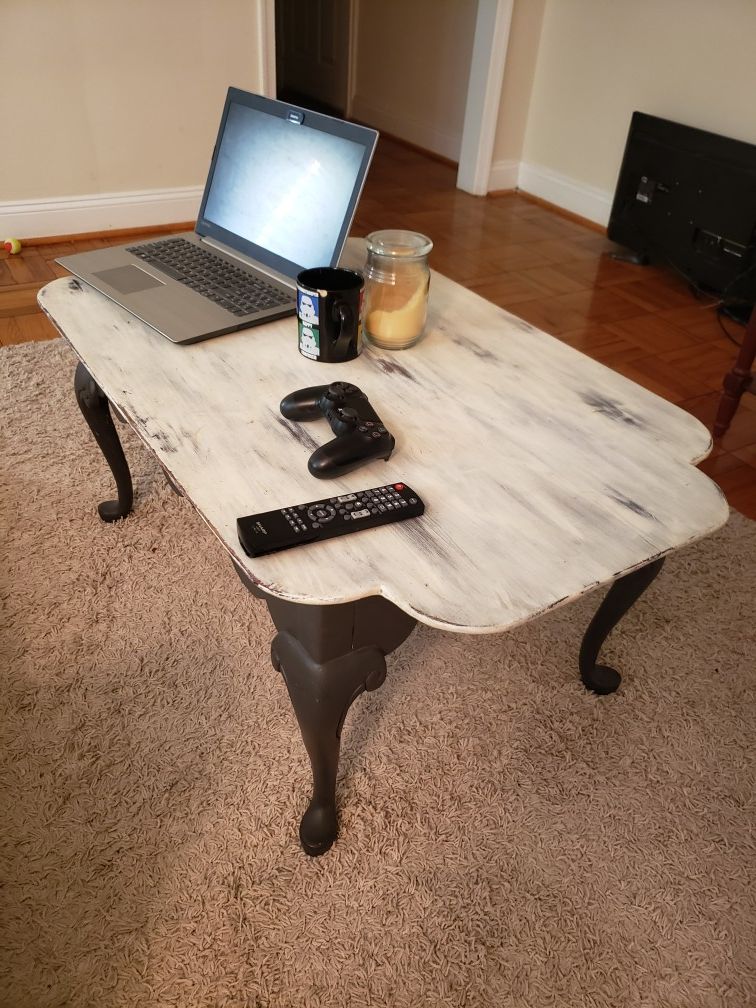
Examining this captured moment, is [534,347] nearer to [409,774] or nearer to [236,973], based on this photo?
[409,774]

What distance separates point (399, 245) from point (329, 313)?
0.14 meters

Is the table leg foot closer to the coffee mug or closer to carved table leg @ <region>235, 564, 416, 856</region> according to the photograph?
carved table leg @ <region>235, 564, 416, 856</region>

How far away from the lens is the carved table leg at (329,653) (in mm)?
739

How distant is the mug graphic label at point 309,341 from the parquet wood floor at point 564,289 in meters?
1.01

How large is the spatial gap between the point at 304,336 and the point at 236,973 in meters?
0.73

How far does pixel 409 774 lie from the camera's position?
Answer: 102cm

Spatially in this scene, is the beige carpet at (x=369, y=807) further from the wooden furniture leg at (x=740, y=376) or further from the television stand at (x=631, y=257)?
the television stand at (x=631, y=257)

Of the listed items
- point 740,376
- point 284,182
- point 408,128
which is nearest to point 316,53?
point 408,128

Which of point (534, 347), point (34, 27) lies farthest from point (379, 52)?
point (534, 347)

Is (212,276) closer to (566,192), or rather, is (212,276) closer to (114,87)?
(114,87)

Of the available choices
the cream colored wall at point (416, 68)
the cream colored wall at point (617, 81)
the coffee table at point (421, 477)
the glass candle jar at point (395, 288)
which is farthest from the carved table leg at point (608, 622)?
the cream colored wall at point (416, 68)

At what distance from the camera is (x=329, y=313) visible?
3.03 ft

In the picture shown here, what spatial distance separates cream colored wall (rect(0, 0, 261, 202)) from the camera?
2131 mm

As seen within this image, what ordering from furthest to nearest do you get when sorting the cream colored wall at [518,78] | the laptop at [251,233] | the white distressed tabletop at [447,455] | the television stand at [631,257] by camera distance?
the cream colored wall at [518,78]
the television stand at [631,257]
the laptop at [251,233]
the white distressed tabletop at [447,455]
